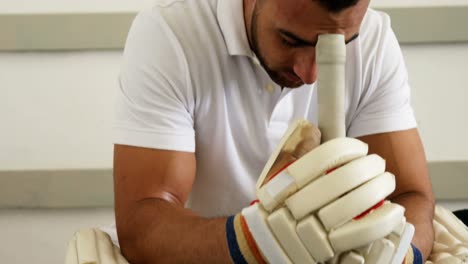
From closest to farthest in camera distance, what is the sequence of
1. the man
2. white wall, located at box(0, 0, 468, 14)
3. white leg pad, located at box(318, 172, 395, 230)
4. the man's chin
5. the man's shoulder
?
white leg pad, located at box(318, 172, 395, 230), the man, the man's chin, the man's shoulder, white wall, located at box(0, 0, 468, 14)

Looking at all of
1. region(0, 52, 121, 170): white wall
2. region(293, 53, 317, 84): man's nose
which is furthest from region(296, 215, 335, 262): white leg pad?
region(0, 52, 121, 170): white wall

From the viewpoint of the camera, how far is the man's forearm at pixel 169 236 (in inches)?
32.9

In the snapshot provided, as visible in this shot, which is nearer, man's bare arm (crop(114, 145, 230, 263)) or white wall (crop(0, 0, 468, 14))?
man's bare arm (crop(114, 145, 230, 263))

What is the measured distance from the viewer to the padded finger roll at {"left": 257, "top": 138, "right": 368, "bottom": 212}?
0.67m

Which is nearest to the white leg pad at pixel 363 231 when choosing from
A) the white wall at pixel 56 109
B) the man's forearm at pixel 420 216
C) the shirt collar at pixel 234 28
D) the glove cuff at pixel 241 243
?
the glove cuff at pixel 241 243

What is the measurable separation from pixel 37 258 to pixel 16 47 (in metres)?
0.48

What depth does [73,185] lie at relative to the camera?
1592 mm

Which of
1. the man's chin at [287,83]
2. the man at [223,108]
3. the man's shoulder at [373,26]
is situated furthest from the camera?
the man's shoulder at [373,26]

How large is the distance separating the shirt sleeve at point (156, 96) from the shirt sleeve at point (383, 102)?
10.7 inches

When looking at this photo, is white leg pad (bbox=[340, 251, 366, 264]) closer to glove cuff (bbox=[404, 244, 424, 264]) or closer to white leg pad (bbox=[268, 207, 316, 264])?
white leg pad (bbox=[268, 207, 316, 264])

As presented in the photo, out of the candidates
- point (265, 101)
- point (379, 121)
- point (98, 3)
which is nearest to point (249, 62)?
point (265, 101)

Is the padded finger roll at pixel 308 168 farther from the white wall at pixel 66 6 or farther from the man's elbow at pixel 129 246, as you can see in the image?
the white wall at pixel 66 6

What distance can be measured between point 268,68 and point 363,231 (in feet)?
1.30

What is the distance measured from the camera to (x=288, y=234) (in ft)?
2.26
